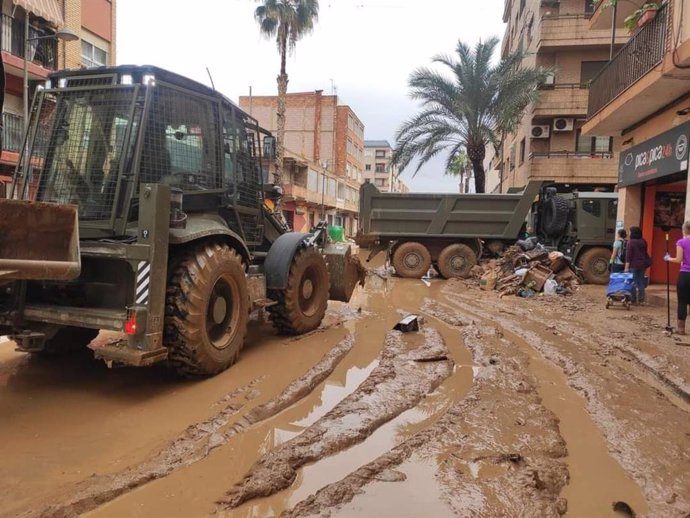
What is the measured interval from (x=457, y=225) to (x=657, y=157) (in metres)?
5.87

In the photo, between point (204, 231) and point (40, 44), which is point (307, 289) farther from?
point (40, 44)

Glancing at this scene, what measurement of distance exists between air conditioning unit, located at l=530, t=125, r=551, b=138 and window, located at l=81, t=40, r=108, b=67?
1985 cm

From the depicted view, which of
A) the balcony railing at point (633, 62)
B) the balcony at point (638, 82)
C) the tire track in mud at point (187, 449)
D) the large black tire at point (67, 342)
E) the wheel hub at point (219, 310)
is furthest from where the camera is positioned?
the balcony railing at point (633, 62)

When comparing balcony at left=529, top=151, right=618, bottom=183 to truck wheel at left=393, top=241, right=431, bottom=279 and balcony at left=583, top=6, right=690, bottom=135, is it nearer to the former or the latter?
balcony at left=583, top=6, right=690, bottom=135

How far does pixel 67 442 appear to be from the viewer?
12.1 ft

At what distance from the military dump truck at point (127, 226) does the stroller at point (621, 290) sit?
311 inches

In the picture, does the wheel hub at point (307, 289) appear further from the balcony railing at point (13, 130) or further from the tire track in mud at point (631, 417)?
the balcony railing at point (13, 130)

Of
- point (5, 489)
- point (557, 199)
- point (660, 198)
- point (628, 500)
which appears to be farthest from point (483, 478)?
point (557, 199)

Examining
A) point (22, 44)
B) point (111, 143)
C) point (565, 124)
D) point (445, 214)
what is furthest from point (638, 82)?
point (22, 44)

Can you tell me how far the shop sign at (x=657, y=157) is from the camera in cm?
973

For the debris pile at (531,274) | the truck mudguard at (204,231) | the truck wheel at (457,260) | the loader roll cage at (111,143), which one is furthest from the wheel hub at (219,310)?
the truck wheel at (457,260)

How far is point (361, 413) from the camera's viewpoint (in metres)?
4.39

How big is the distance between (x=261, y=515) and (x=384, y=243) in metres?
13.9

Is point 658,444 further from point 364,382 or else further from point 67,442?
point 67,442
